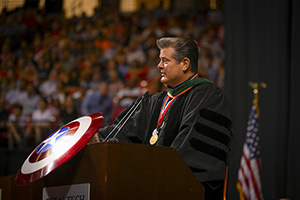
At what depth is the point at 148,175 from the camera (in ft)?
6.97

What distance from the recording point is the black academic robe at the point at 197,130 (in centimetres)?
255

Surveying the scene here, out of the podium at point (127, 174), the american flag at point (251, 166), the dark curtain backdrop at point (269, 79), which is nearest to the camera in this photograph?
the podium at point (127, 174)

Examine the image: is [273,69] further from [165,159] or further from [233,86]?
[165,159]

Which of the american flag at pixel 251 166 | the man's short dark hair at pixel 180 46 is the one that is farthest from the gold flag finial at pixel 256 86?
the man's short dark hair at pixel 180 46

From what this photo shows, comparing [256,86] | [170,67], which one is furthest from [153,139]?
[256,86]

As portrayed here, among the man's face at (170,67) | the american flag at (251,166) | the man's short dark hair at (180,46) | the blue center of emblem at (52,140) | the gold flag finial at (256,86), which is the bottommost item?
the american flag at (251,166)

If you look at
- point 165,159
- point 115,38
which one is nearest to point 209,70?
point 115,38

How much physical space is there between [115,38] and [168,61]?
8.09 m

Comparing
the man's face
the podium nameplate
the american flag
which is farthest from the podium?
the american flag

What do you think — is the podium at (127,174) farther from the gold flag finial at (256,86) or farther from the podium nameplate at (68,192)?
the gold flag finial at (256,86)

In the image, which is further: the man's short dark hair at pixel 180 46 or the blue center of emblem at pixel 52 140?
the man's short dark hair at pixel 180 46

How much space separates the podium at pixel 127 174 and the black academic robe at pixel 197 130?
0.24 m

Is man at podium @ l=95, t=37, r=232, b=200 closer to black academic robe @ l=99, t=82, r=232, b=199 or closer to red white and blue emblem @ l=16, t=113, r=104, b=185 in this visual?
black academic robe @ l=99, t=82, r=232, b=199

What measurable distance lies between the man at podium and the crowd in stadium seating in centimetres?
340
